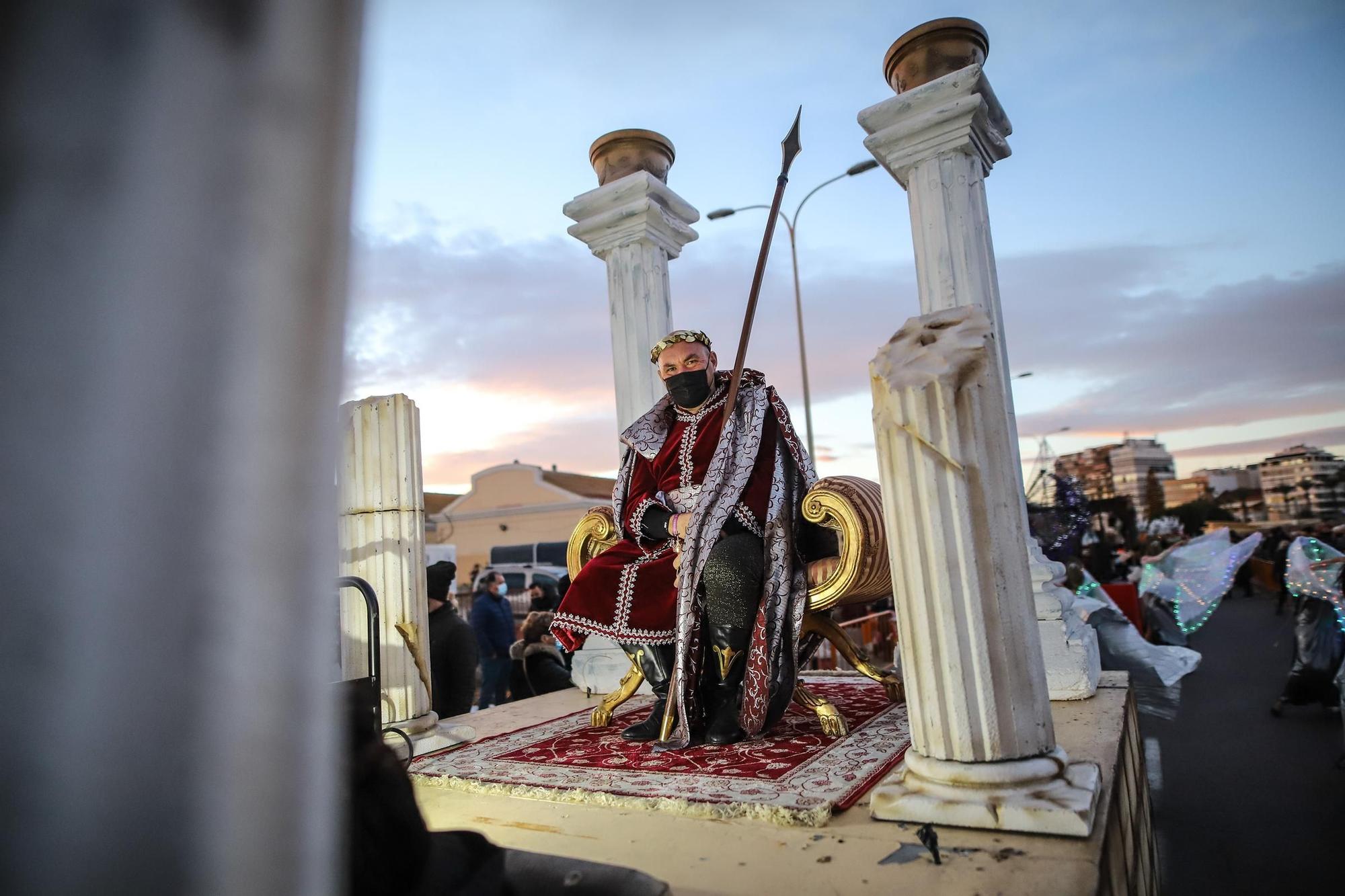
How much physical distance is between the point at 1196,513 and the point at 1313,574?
46136 mm

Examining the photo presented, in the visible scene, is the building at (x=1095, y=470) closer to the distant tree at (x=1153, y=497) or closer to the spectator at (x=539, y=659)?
the distant tree at (x=1153, y=497)

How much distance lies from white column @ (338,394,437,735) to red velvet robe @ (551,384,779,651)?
27.7 inches

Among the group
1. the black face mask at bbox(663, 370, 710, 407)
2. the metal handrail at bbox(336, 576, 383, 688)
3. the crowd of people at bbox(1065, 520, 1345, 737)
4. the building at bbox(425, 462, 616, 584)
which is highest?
the building at bbox(425, 462, 616, 584)

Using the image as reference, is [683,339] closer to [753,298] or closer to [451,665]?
[753,298]

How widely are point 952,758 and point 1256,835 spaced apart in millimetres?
2418

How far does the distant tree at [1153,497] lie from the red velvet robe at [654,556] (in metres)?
52.1

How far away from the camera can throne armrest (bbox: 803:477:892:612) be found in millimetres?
2865

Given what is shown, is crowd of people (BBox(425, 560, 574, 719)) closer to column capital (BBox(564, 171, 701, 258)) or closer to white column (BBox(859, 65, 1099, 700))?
column capital (BBox(564, 171, 701, 258))

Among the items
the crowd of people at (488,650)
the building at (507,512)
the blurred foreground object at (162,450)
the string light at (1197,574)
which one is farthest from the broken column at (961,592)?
the building at (507,512)

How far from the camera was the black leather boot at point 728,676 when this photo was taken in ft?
9.54

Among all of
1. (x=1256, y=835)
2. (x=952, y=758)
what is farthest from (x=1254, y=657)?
(x=952, y=758)

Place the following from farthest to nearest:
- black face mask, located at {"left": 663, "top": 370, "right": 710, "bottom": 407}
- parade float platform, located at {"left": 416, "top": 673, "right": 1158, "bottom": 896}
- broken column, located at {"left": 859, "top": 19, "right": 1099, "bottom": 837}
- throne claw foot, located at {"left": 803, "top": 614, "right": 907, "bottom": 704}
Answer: black face mask, located at {"left": 663, "top": 370, "right": 710, "bottom": 407}, throne claw foot, located at {"left": 803, "top": 614, "right": 907, "bottom": 704}, broken column, located at {"left": 859, "top": 19, "right": 1099, "bottom": 837}, parade float platform, located at {"left": 416, "top": 673, "right": 1158, "bottom": 896}

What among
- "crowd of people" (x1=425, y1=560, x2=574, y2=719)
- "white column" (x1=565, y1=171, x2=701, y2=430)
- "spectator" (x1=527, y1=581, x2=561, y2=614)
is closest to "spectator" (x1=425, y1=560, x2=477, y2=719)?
"crowd of people" (x1=425, y1=560, x2=574, y2=719)

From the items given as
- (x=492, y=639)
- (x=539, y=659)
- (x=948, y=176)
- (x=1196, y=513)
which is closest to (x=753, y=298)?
(x=948, y=176)
